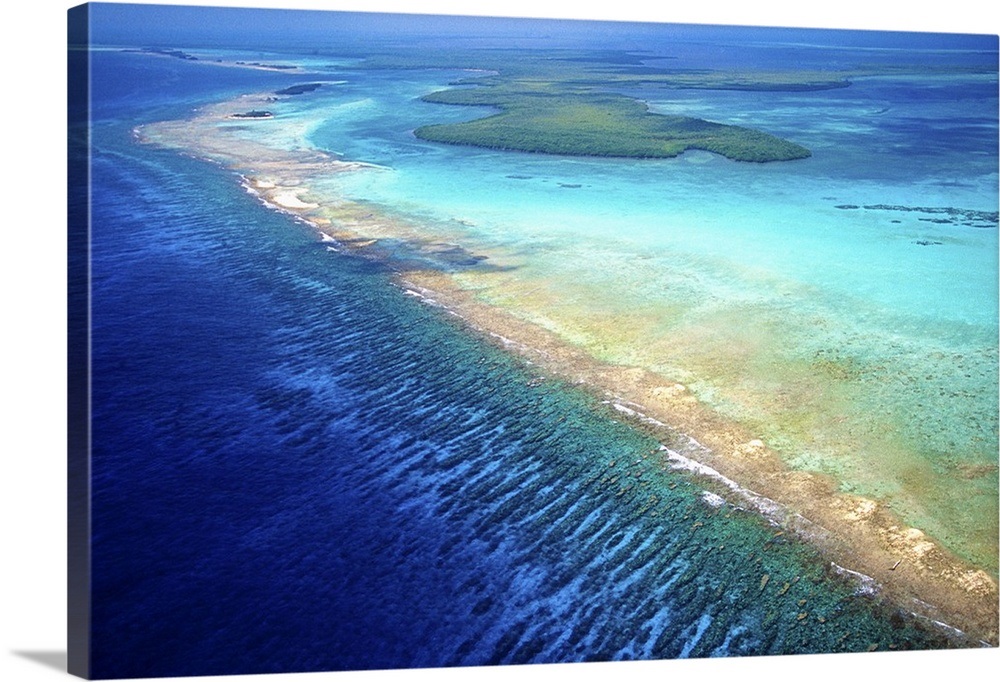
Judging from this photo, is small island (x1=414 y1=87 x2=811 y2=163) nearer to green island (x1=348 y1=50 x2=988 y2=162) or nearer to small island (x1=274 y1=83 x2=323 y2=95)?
green island (x1=348 y1=50 x2=988 y2=162)

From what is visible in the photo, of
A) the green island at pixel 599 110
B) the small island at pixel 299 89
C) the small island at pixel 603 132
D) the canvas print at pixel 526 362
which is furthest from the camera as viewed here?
the small island at pixel 299 89

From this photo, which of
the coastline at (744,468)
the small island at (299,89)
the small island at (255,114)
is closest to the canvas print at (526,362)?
the coastline at (744,468)

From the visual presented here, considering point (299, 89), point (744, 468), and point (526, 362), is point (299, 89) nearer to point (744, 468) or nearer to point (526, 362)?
point (526, 362)

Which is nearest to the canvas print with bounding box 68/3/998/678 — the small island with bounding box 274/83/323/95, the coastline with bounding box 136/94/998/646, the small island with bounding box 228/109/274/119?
the coastline with bounding box 136/94/998/646

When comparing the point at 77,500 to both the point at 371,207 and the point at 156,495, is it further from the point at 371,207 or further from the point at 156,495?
the point at 371,207

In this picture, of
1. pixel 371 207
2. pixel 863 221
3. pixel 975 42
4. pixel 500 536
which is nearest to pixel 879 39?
pixel 975 42

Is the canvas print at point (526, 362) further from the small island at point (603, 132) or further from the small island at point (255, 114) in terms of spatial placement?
the small island at point (255, 114)
